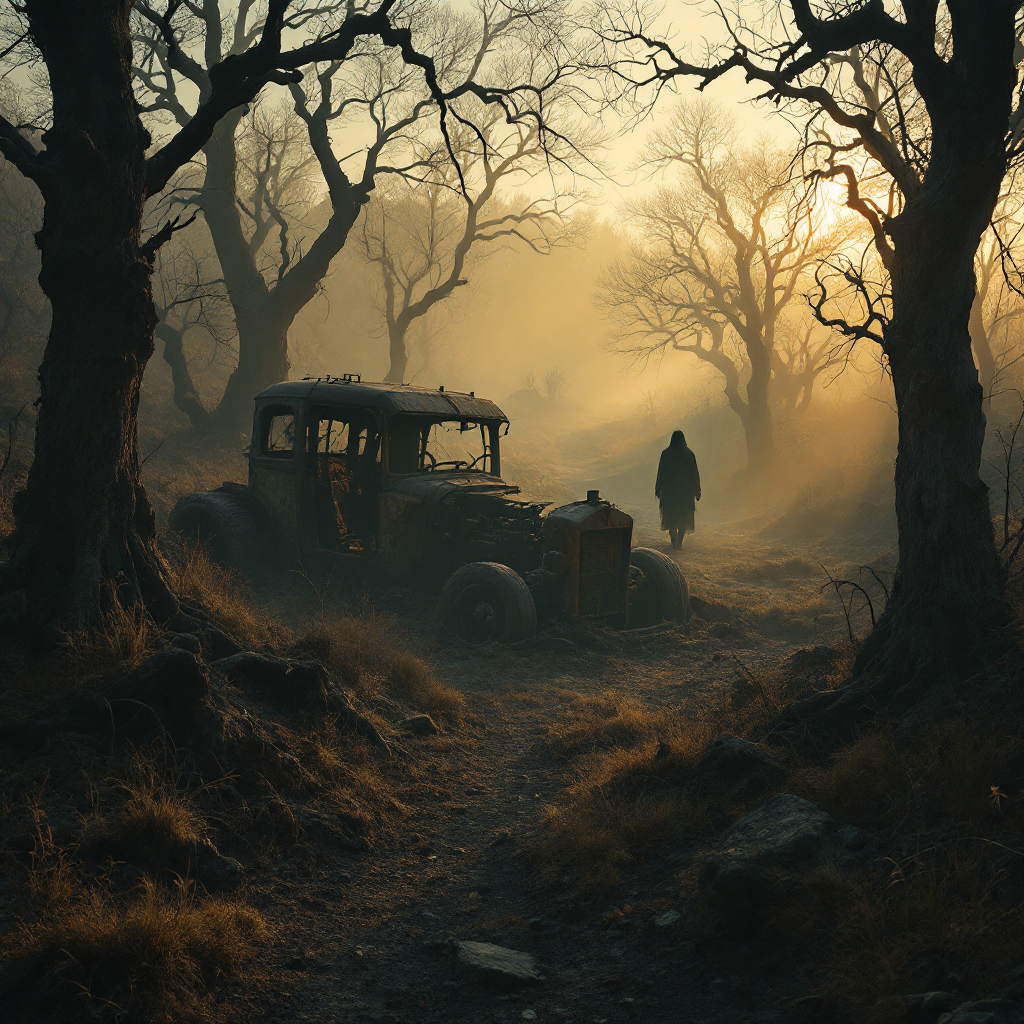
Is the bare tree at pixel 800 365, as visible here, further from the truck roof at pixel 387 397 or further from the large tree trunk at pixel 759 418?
the truck roof at pixel 387 397

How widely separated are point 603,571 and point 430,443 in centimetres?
290

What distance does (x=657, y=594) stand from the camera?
9.86 meters

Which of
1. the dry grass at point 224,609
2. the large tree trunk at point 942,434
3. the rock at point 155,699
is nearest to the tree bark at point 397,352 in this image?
the dry grass at point 224,609

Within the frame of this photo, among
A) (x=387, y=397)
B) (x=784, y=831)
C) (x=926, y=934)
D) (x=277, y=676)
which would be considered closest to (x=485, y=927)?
(x=784, y=831)

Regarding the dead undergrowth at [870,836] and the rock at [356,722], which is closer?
the dead undergrowth at [870,836]

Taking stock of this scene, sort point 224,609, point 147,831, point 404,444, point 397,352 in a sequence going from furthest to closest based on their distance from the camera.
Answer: point 397,352 < point 404,444 < point 224,609 < point 147,831

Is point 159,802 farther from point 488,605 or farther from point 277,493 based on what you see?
point 277,493

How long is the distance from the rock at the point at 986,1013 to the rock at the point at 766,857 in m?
0.88

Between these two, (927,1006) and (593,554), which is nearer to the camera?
(927,1006)

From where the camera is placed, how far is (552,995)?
9.68 ft

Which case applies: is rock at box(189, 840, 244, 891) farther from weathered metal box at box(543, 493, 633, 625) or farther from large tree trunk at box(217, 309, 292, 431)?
large tree trunk at box(217, 309, 292, 431)

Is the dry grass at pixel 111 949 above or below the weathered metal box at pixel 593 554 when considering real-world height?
below

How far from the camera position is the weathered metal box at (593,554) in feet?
29.1

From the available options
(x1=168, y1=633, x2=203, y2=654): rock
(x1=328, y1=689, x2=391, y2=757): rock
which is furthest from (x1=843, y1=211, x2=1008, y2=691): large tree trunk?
(x1=168, y1=633, x2=203, y2=654): rock
